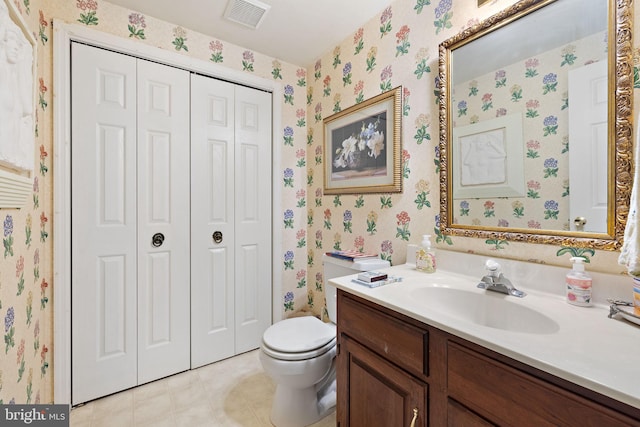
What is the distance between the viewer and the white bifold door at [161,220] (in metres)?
1.57

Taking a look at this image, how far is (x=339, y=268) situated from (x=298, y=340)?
467mm

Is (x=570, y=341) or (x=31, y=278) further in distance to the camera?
(x=31, y=278)

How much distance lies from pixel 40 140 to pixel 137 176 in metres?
0.44

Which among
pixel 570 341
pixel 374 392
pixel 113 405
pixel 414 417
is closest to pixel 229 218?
pixel 113 405

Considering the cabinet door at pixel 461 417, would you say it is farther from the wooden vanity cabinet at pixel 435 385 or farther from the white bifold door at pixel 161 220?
→ the white bifold door at pixel 161 220

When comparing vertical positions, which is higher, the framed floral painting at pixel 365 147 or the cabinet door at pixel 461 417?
the framed floral painting at pixel 365 147

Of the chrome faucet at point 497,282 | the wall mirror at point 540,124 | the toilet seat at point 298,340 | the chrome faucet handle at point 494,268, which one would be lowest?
the toilet seat at point 298,340

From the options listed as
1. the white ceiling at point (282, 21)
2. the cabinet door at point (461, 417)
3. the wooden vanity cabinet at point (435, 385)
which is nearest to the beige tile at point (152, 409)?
the wooden vanity cabinet at point (435, 385)

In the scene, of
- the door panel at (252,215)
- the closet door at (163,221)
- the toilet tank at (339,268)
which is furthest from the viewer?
the door panel at (252,215)

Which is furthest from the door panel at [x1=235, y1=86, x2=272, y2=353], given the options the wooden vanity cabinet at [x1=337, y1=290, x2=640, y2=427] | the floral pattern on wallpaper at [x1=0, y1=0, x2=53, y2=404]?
the wooden vanity cabinet at [x1=337, y1=290, x2=640, y2=427]

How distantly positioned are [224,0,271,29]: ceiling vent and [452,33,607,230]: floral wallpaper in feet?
4.19

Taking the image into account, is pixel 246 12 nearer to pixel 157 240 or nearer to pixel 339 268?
pixel 157 240

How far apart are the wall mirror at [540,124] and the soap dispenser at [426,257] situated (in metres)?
0.10

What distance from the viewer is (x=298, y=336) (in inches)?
57.2
